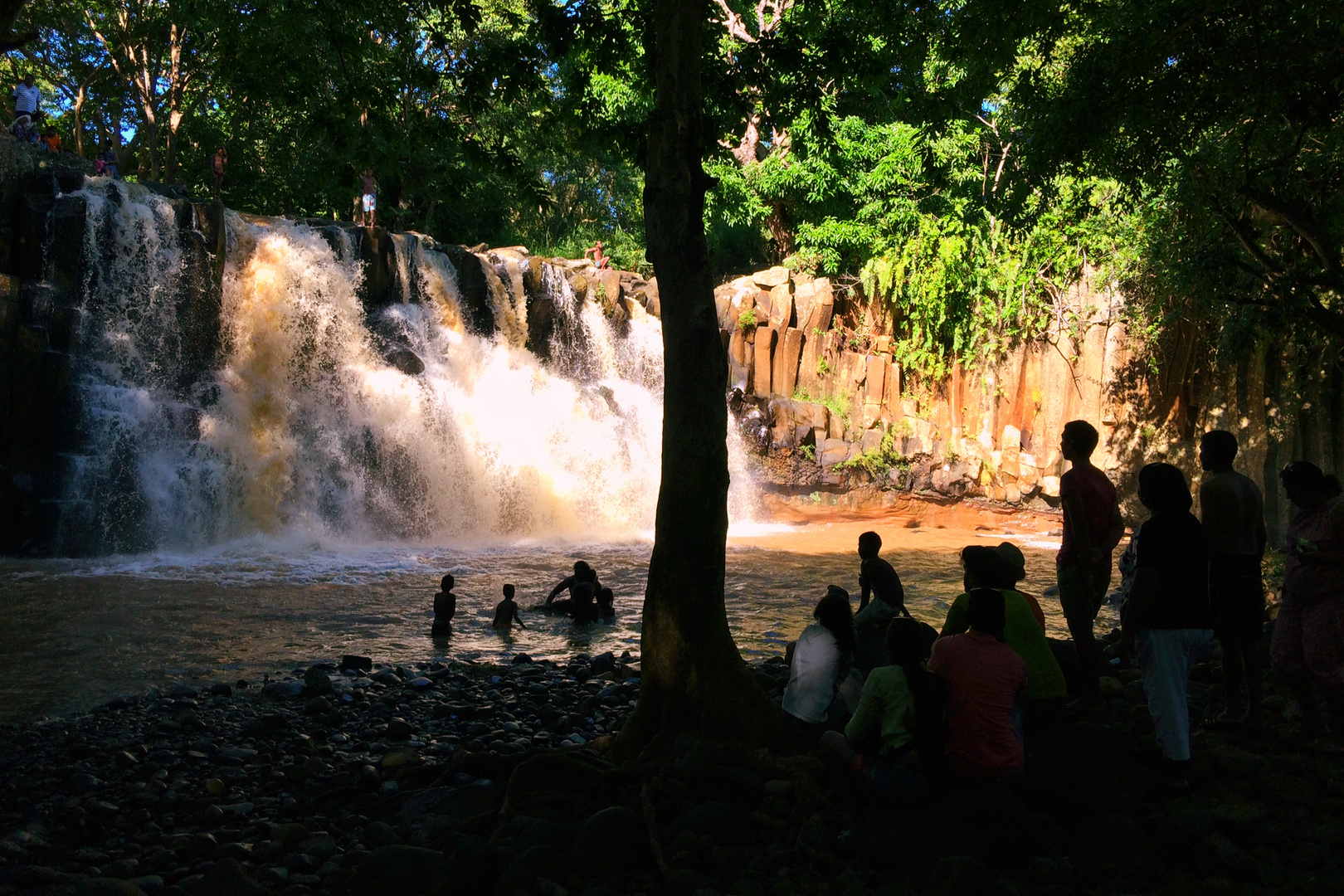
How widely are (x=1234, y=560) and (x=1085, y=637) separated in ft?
2.94

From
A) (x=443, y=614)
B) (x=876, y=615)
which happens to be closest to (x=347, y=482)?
(x=443, y=614)

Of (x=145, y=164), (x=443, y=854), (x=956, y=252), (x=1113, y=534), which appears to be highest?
(x=145, y=164)

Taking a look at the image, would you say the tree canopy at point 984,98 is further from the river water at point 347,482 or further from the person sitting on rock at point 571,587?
the river water at point 347,482

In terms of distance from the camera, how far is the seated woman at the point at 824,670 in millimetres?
4578

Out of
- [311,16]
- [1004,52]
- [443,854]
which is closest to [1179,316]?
[1004,52]

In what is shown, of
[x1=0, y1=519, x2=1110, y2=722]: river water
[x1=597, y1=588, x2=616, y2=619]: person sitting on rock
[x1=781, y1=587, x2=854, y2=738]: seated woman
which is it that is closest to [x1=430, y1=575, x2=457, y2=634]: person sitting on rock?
[x1=0, y1=519, x2=1110, y2=722]: river water

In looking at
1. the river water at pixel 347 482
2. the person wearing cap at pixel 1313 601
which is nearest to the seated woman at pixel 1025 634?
the person wearing cap at pixel 1313 601

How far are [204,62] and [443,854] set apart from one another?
23.5m

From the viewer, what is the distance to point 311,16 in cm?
691

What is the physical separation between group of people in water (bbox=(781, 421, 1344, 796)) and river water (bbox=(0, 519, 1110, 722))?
12.8 ft

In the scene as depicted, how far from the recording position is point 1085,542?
16.7ft

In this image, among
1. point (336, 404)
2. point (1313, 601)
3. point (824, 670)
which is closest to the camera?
point (824, 670)

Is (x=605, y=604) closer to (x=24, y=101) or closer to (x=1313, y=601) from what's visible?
(x=1313, y=601)

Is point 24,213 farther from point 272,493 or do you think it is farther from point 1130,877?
point 1130,877
